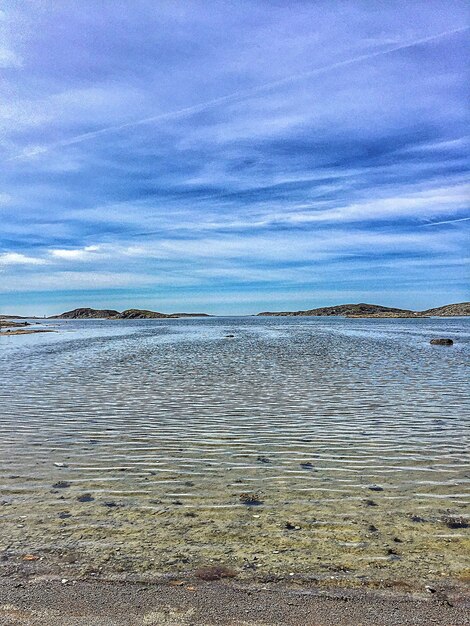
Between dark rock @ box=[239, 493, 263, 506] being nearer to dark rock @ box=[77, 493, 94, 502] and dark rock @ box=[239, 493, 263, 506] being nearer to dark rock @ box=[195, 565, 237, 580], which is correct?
dark rock @ box=[195, 565, 237, 580]

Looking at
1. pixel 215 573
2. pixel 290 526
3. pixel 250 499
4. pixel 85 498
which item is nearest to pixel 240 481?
pixel 250 499

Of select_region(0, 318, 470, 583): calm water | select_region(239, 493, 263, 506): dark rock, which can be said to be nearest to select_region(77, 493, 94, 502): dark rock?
select_region(0, 318, 470, 583): calm water

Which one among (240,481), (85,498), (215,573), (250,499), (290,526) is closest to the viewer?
(215,573)

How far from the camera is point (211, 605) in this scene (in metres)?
5.88

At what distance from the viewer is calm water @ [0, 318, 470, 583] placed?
720 centimetres

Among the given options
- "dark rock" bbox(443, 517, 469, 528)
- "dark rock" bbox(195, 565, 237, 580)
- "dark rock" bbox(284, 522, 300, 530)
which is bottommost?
"dark rock" bbox(443, 517, 469, 528)

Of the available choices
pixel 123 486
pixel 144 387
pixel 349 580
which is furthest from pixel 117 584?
pixel 144 387

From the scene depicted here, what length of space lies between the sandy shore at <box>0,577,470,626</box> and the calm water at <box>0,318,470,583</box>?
496 millimetres

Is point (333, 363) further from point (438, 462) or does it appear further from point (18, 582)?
point (18, 582)

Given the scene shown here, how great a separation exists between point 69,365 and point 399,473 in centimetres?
2935

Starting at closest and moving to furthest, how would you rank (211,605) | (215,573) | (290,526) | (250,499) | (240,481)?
(211,605) → (215,573) → (290,526) → (250,499) → (240,481)

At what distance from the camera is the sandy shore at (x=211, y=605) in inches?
218

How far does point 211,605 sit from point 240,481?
4675 millimetres

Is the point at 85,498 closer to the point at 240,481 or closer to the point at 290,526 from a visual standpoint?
the point at 240,481
